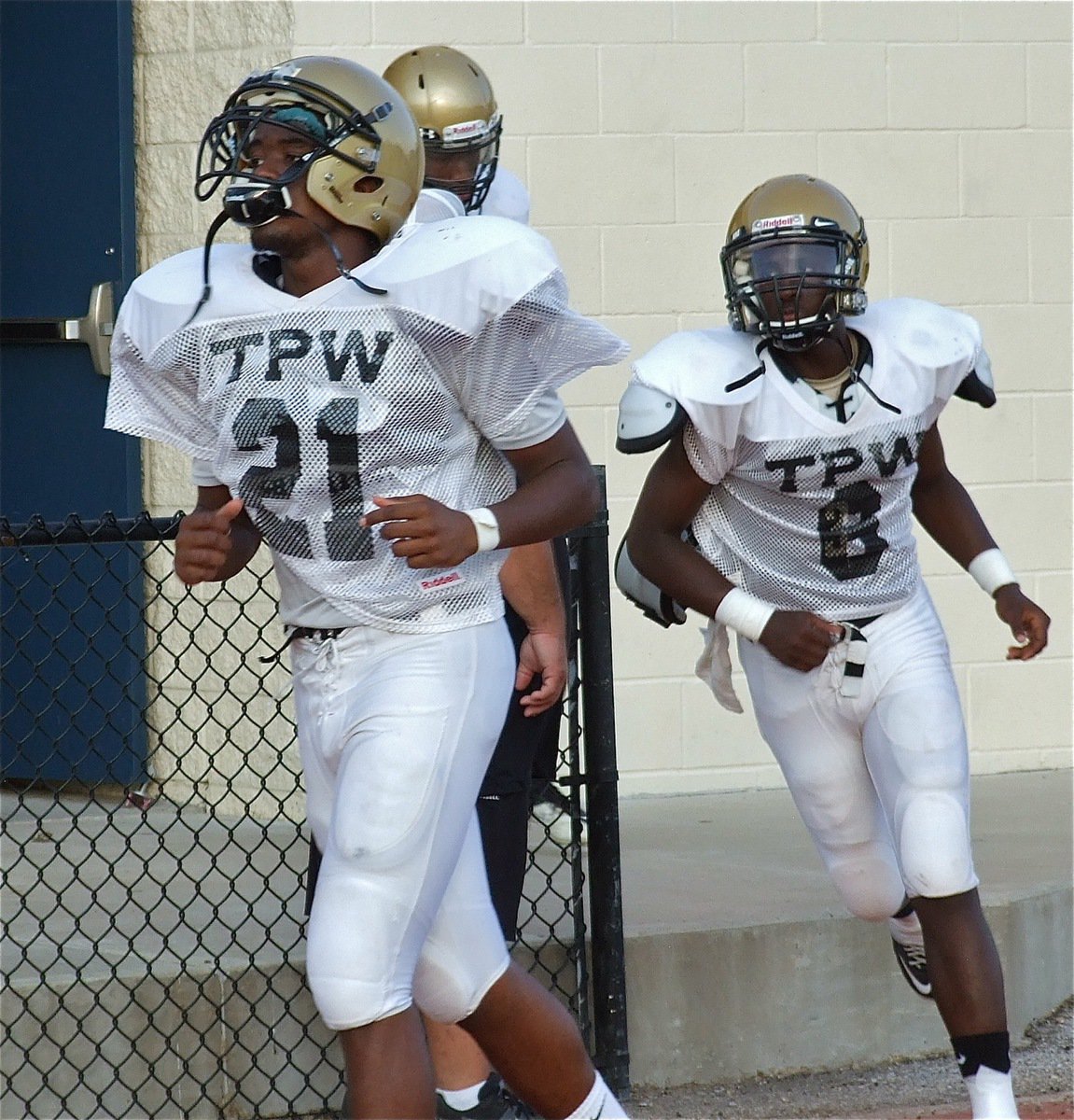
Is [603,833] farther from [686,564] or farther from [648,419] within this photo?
[648,419]

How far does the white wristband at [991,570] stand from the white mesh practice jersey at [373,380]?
139cm

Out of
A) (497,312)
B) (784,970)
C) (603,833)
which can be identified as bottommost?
(784,970)

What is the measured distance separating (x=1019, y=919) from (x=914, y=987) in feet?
2.34

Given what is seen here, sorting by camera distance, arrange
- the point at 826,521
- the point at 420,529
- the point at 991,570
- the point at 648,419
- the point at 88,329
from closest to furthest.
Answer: the point at 420,529 < the point at 648,419 < the point at 826,521 < the point at 991,570 < the point at 88,329

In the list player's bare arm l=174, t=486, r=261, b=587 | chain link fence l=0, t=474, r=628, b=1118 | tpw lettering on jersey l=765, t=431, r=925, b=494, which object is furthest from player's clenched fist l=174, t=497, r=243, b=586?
tpw lettering on jersey l=765, t=431, r=925, b=494

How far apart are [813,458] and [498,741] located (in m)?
0.86

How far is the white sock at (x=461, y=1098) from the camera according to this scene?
3.73 meters

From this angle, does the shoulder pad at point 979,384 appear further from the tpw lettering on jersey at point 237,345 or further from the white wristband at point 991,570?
the tpw lettering on jersey at point 237,345

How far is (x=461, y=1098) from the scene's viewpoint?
373 centimetres

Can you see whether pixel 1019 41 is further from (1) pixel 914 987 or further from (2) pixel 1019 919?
(1) pixel 914 987

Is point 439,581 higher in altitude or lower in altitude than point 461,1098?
higher

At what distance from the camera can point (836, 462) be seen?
3.76m

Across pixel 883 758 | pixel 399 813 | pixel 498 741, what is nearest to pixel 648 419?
pixel 498 741

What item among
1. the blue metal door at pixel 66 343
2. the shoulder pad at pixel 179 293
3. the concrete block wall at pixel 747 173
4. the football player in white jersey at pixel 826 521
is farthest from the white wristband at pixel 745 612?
the blue metal door at pixel 66 343
